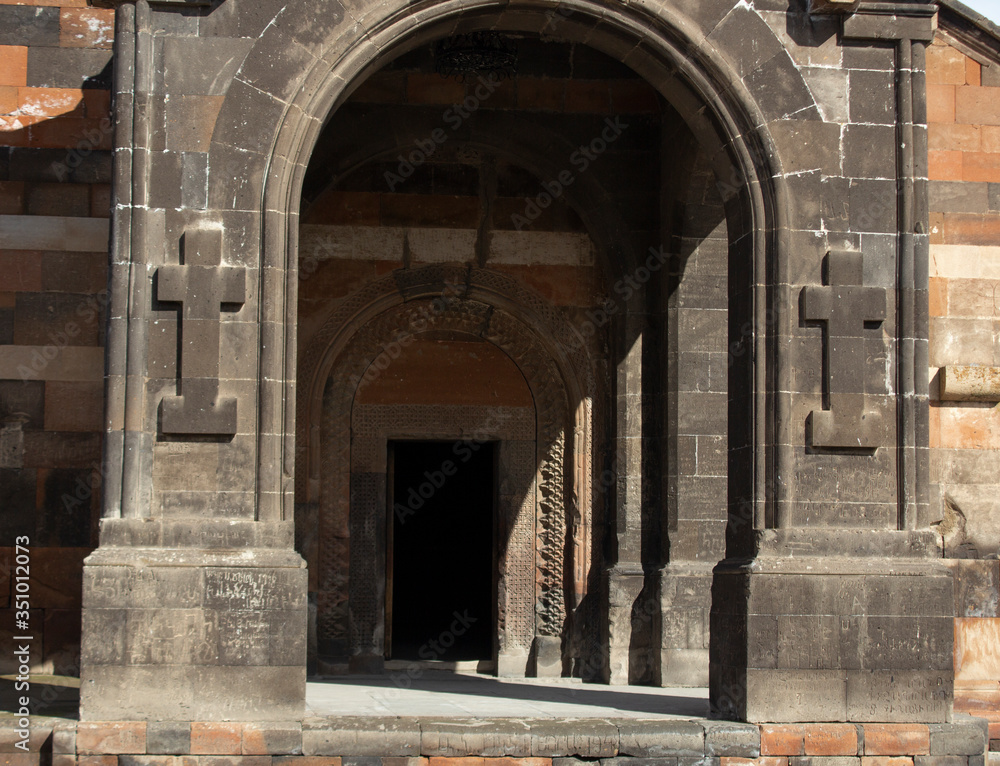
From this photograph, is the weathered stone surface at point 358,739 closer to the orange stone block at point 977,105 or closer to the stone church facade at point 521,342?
the stone church facade at point 521,342

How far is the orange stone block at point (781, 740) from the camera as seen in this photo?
682 centimetres

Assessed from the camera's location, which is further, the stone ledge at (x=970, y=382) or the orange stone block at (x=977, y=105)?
the orange stone block at (x=977, y=105)

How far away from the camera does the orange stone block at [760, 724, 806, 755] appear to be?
22.4ft

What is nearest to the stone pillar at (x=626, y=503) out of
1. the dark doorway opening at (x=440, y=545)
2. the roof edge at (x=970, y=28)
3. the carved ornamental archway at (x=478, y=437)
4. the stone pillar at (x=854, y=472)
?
the carved ornamental archway at (x=478, y=437)

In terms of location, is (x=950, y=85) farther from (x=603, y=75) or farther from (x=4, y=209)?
(x=4, y=209)

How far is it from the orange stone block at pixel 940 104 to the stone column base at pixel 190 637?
6275 mm

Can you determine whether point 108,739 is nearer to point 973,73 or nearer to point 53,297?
point 53,297

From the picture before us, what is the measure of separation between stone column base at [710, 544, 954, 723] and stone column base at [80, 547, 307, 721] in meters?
2.57

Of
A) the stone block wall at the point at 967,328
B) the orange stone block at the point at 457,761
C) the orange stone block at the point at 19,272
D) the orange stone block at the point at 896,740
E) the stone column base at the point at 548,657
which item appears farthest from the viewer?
the stone column base at the point at 548,657

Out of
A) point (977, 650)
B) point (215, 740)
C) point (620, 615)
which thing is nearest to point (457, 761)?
point (215, 740)

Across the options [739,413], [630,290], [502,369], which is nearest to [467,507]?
[502,369]

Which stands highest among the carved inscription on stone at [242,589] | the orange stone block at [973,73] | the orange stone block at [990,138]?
the orange stone block at [973,73]

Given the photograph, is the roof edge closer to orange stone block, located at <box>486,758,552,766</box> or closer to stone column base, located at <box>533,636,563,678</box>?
stone column base, located at <box>533,636,563,678</box>

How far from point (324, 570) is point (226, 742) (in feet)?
10.3
